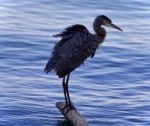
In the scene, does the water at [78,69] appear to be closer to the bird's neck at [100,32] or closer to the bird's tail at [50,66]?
the bird's tail at [50,66]

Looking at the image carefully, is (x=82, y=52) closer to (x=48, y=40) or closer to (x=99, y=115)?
(x=99, y=115)

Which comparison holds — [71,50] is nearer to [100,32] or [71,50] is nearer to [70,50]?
[70,50]

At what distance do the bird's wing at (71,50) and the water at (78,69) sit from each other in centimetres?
117

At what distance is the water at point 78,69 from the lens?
→ 14383 mm

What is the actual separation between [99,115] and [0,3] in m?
9.18

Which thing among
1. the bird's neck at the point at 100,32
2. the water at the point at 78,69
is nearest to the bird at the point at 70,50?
the bird's neck at the point at 100,32

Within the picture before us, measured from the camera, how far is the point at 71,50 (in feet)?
43.8

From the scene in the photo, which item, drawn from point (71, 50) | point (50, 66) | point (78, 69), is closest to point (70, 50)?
point (71, 50)

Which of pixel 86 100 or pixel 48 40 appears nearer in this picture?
pixel 86 100

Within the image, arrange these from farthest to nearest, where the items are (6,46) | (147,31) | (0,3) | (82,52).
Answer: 1. (0,3)
2. (147,31)
3. (6,46)
4. (82,52)

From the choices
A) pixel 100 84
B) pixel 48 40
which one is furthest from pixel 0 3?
pixel 100 84

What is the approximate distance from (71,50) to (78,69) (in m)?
4.11

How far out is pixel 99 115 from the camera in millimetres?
14367

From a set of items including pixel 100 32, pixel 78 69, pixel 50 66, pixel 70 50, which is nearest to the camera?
pixel 50 66
